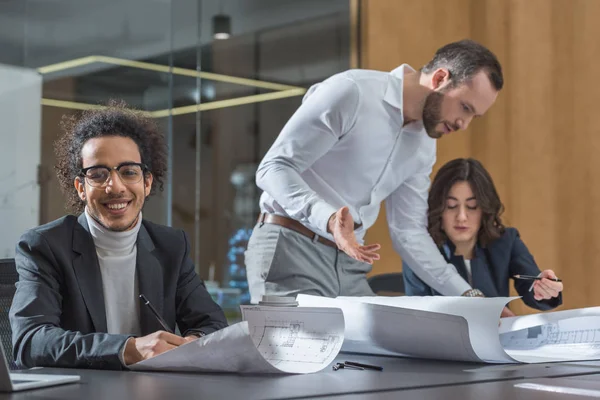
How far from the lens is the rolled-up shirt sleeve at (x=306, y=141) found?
7.49 ft

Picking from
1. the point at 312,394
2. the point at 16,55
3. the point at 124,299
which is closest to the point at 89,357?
the point at 124,299

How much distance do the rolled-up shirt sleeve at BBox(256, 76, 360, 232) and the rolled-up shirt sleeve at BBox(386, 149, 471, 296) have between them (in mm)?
361

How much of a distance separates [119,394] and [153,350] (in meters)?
0.33

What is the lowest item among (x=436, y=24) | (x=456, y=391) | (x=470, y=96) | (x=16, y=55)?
(x=456, y=391)

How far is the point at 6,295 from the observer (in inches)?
76.5

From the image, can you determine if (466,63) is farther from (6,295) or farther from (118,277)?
(6,295)

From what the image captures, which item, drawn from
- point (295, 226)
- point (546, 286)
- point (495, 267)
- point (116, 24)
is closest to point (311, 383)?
point (295, 226)

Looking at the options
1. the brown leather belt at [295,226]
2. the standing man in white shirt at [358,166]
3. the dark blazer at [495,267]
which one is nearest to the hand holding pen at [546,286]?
the standing man in white shirt at [358,166]

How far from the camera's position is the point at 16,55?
387 centimetres

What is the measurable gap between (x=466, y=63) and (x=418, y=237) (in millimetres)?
521

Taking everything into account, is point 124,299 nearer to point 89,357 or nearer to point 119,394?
point 89,357

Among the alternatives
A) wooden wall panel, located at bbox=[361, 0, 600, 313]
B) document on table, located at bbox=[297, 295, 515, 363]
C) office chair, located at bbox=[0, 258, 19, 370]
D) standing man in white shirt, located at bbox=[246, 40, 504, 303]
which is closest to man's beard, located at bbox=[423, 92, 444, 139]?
standing man in white shirt, located at bbox=[246, 40, 504, 303]

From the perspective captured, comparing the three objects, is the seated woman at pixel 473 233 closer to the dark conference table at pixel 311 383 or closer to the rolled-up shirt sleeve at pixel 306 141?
the rolled-up shirt sleeve at pixel 306 141

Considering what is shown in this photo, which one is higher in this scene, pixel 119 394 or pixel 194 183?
pixel 194 183
